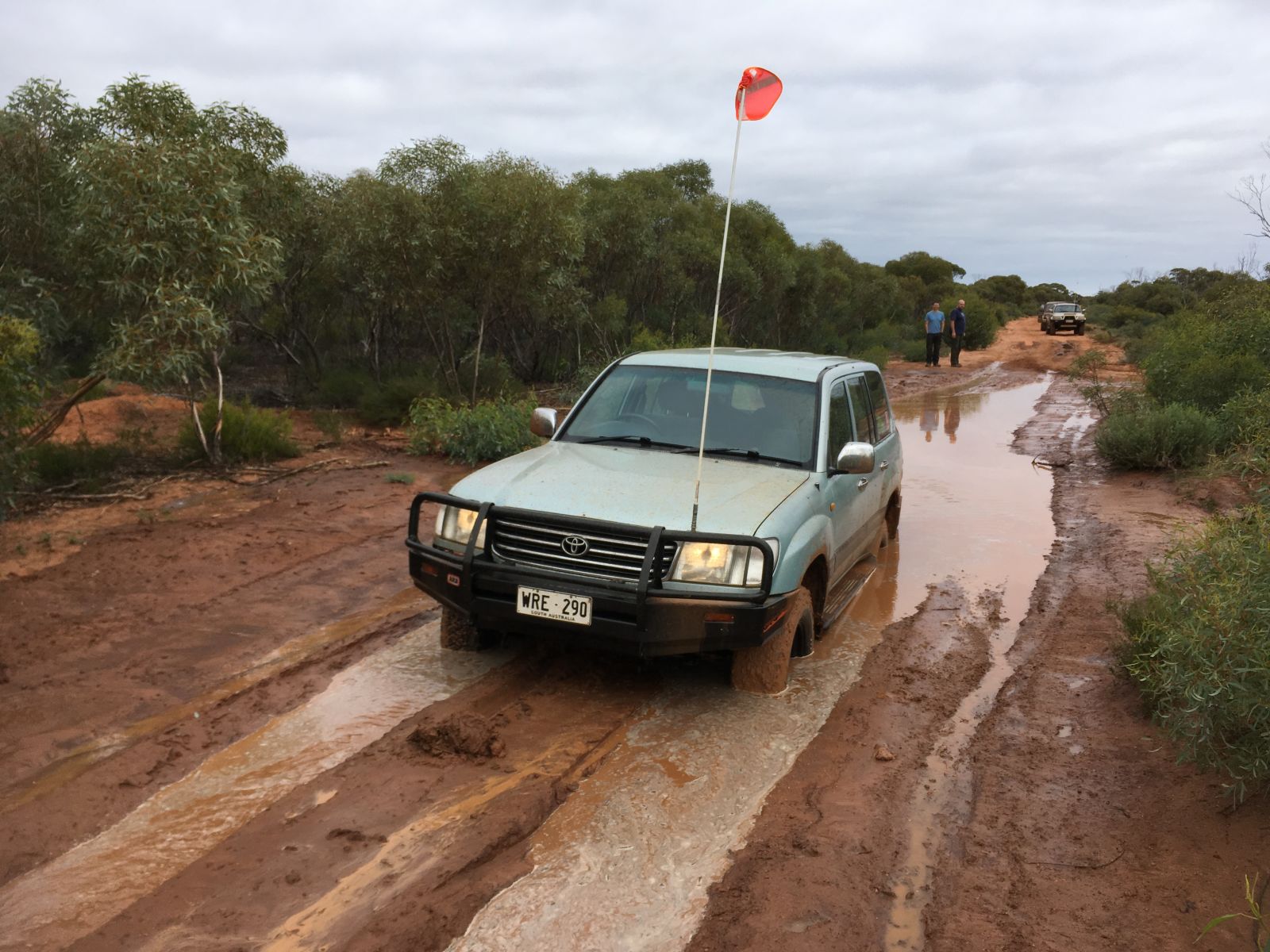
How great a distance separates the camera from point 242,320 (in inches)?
685

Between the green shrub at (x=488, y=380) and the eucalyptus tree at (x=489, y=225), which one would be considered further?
the green shrub at (x=488, y=380)

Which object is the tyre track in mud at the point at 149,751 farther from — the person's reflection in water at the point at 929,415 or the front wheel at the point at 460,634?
the person's reflection in water at the point at 929,415

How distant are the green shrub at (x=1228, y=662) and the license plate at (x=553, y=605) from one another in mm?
2435

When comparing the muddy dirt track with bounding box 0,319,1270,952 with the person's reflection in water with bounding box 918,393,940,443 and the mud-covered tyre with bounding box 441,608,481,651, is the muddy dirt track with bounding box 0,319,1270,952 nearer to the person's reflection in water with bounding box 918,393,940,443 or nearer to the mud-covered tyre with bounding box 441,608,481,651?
the mud-covered tyre with bounding box 441,608,481,651

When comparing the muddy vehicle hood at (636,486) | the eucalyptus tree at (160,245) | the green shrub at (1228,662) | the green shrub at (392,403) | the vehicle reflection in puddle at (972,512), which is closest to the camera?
the green shrub at (1228,662)

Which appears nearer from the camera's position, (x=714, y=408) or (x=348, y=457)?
(x=714, y=408)

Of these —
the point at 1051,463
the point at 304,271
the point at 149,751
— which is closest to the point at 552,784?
the point at 149,751

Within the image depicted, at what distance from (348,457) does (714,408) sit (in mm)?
7303

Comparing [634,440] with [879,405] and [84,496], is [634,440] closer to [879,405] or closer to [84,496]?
[879,405]

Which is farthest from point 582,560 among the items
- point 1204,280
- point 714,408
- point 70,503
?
point 1204,280

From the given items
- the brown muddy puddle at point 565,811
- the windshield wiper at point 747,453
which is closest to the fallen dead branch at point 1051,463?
the brown muddy puddle at point 565,811

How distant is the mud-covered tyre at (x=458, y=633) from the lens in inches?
217

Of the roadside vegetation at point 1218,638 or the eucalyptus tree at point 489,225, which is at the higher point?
the eucalyptus tree at point 489,225

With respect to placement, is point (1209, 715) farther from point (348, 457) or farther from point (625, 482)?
point (348, 457)
